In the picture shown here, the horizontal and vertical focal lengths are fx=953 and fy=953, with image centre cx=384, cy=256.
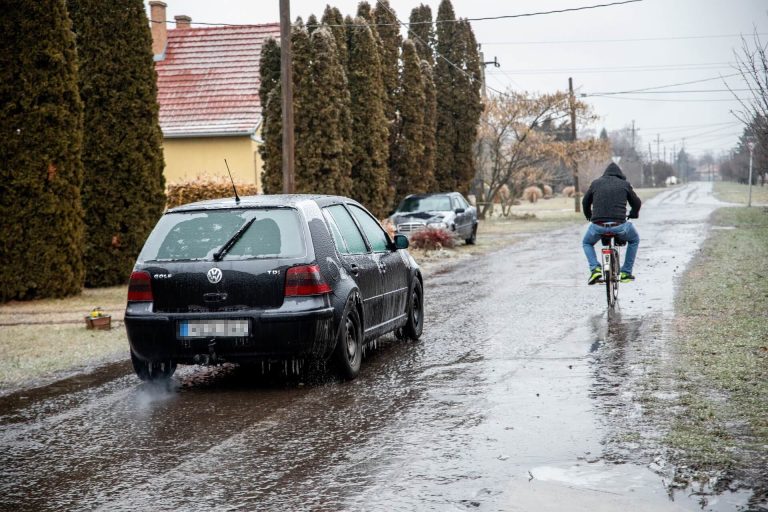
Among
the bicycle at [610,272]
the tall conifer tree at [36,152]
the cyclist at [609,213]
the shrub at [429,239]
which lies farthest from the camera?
the shrub at [429,239]

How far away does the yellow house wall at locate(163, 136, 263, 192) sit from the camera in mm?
32281

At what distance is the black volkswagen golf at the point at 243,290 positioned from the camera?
7.82 metres

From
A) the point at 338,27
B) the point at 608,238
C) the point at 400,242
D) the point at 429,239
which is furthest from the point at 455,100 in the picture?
the point at 400,242

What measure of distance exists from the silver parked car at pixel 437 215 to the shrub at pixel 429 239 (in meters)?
0.58

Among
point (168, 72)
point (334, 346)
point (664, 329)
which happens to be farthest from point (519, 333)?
point (168, 72)

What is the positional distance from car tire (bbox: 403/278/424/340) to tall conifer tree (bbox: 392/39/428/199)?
75.2 ft

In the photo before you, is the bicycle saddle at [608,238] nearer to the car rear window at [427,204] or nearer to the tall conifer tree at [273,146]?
the tall conifer tree at [273,146]

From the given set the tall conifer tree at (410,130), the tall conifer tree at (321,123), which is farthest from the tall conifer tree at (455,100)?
the tall conifer tree at (321,123)

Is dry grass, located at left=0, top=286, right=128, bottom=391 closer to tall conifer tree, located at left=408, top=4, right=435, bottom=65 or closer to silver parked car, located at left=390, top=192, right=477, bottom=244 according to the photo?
silver parked car, located at left=390, top=192, right=477, bottom=244

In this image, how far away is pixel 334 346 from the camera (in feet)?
26.5

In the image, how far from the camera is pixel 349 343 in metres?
8.47

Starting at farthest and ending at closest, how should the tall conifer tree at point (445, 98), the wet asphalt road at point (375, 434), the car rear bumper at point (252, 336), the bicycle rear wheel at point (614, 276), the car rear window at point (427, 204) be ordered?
1. the tall conifer tree at point (445, 98)
2. the car rear window at point (427, 204)
3. the bicycle rear wheel at point (614, 276)
4. the car rear bumper at point (252, 336)
5. the wet asphalt road at point (375, 434)

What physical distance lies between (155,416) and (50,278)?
9481 millimetres

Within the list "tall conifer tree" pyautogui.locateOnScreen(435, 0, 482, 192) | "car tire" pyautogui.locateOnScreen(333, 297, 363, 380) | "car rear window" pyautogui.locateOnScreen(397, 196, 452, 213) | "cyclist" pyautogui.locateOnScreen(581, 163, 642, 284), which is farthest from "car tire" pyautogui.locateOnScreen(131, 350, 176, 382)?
"tall conifer tree" pyautogui.locateOnScreen(435, 0, 482, 192)
